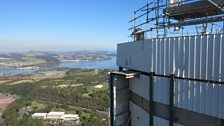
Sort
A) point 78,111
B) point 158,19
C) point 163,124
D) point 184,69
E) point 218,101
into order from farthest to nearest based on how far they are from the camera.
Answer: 1. point 78,111
2. point 158,19
3. point 163,124
4. point 184,69
5. point 218,101

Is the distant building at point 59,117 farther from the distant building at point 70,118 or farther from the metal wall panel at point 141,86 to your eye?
the metal wall panel at point 141,86

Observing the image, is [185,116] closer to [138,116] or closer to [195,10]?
[138,116]

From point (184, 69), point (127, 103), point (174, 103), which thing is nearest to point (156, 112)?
point (174, 103)

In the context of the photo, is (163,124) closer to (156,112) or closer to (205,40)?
(156,112)

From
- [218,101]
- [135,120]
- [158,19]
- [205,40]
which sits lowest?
[135,120]

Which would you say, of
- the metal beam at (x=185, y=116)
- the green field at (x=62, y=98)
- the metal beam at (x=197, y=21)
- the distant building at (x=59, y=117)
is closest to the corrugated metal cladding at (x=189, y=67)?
the metal beam at (x=185, y=116)

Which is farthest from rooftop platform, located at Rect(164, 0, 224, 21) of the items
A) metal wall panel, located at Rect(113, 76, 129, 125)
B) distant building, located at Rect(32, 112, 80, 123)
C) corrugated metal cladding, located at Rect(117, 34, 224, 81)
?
distant building, located at Rect(32, 112, 80, 123)

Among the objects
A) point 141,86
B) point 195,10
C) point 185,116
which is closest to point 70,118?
point 141,86

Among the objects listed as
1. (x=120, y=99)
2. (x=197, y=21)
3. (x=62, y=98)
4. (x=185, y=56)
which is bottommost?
(x=62, y=98)

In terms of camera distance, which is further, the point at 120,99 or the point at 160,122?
the point at 120,99
